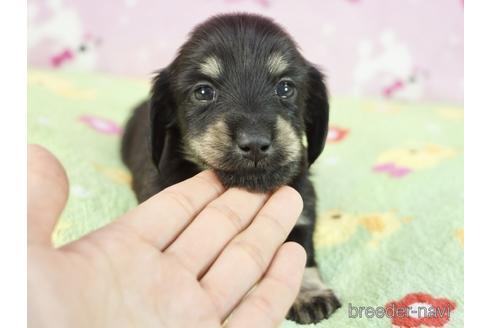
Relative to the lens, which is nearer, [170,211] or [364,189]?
[170,211]

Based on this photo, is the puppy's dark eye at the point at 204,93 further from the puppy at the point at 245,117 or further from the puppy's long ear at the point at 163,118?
the puppy's long ear at the point at 163,118

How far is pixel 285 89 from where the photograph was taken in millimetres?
1734

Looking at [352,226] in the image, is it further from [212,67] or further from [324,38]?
[324,38]

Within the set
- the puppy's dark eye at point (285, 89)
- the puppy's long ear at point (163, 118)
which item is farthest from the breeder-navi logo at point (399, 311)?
the puppy's long ear at point (163, 118)

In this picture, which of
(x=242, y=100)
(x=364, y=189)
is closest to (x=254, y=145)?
(x=242, y=100)

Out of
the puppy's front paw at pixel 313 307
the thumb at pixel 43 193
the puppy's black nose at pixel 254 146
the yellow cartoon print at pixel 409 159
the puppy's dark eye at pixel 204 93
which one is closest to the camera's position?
the thumb at pixel 43 193

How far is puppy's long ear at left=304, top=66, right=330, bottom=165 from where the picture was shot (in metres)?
1.92

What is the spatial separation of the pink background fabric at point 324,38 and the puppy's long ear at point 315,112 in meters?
1.57

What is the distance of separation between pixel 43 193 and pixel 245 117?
641 millimetres

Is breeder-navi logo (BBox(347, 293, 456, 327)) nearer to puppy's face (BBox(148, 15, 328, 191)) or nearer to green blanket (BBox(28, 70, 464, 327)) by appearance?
green blanket (BBox(28, 70, 464, 327))

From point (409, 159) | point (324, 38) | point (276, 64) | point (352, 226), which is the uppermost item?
point (276, 64)

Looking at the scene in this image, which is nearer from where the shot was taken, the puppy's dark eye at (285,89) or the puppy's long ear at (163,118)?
the puppy's dark eye at (285,89)

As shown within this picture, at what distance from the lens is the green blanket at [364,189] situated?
1666 mm

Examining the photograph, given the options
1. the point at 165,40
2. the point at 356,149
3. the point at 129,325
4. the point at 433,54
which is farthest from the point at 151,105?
the point at 433,54
